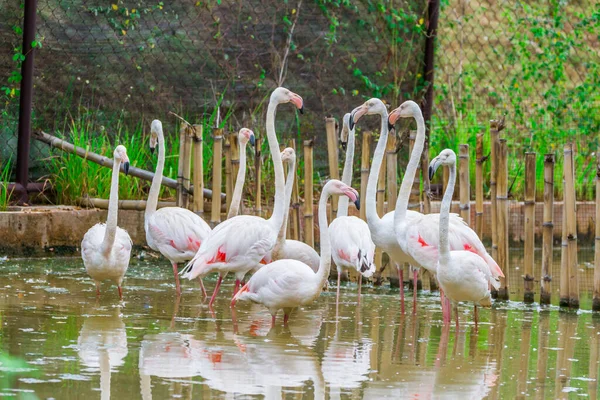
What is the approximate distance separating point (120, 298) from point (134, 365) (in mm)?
2332

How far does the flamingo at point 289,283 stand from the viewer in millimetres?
6262

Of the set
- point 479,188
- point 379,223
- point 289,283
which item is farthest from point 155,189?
point 479,188

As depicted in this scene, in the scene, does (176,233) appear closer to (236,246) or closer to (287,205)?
(236,246)

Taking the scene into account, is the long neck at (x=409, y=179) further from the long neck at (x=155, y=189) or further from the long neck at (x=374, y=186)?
the long neck at (x=155, y=189)

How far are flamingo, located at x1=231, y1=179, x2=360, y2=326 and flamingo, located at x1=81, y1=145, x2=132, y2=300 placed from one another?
3.77 ft

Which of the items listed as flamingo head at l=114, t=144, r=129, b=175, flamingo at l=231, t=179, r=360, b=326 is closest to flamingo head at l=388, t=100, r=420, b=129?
flamingo at l=231, t=179, r=360, b=326

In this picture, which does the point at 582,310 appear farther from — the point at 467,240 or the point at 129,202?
the point at 129,202

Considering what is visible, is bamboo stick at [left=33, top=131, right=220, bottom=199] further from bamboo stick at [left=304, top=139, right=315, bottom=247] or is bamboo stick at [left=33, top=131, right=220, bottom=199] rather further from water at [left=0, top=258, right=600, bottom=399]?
water at [left=0, top=258, right=600, bottom=399]

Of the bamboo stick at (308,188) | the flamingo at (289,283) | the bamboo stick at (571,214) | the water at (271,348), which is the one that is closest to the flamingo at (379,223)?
the water at (271,348)

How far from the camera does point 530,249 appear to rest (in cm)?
742

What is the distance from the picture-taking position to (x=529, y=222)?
7441 mm

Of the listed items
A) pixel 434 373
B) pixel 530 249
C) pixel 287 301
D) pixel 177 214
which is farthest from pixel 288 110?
pixel 434 373

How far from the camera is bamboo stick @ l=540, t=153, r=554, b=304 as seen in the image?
719cm

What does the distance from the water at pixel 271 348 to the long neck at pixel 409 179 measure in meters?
0.72
